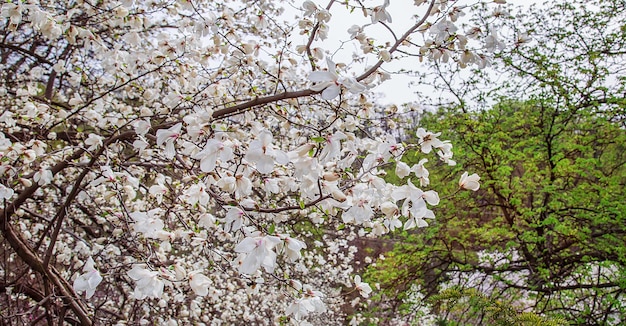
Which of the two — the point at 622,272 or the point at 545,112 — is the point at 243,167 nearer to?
the point at 622,272

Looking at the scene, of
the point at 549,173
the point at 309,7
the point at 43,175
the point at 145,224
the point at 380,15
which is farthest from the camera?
the point at 549,173

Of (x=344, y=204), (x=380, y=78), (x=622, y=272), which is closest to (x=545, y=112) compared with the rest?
(x=622, y=272)

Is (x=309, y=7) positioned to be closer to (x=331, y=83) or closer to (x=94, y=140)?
(x=331, y=83)

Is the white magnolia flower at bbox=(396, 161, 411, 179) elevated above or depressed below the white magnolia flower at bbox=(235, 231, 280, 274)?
above

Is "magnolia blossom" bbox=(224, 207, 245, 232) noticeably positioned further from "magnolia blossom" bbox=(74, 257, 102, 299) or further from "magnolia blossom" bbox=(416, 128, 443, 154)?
"magnolia blossom" bbox=(416, 128, 443, 154)

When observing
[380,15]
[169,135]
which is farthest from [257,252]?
[380,15]

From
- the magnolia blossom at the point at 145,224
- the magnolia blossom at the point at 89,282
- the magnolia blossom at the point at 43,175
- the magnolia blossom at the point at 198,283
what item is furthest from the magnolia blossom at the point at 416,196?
the magnolia blossom at the point at 43,175

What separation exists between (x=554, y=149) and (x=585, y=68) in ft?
2.92

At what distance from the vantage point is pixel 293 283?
4.85ft

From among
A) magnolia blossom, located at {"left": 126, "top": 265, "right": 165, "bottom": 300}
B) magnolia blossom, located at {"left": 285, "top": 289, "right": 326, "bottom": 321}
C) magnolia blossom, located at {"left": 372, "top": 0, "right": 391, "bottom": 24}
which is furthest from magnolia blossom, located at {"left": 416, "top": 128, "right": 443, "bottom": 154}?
magnolia blossom, located at {"left": 126, "top": 265, "right": 165, "bottom": 300}

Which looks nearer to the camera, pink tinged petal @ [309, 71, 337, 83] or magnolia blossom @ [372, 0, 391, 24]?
pink tinged petal @ [309, 71, 337, 83]

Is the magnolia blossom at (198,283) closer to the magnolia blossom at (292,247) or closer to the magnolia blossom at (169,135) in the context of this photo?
the magnolia blossom at (292,247)

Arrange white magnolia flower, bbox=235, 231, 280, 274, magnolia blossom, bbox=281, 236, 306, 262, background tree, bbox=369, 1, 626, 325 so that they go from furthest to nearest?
background tree, bbox=369, 1, 626, 325 < magnolia blossom, bbox=281, 236, 306, 262 < white magnolia flower, bbox=235, 231, 280, 274

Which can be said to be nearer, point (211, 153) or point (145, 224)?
point (211, 153)
